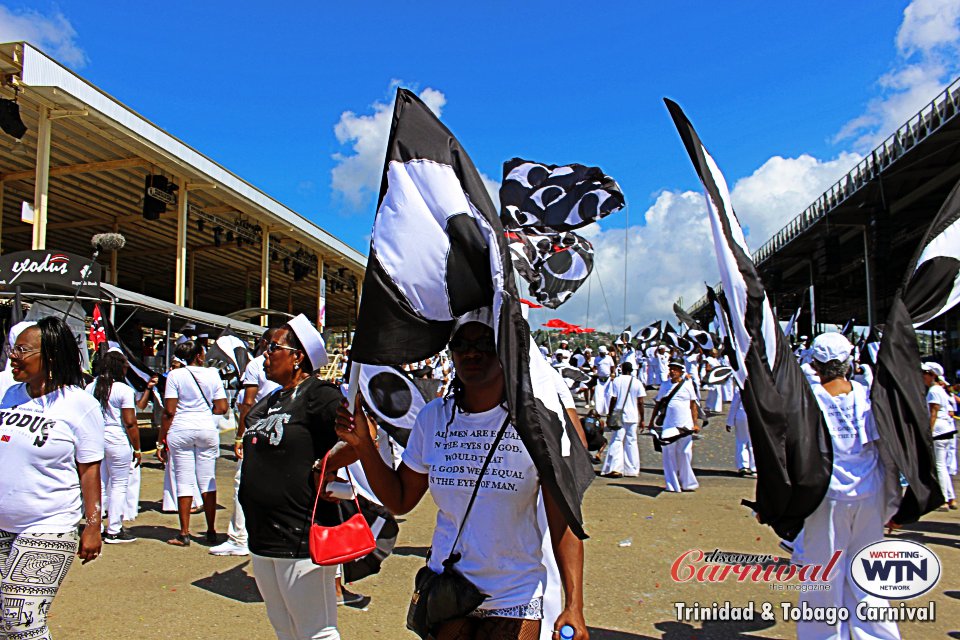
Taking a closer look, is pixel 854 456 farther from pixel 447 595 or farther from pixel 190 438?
pixel 190 438

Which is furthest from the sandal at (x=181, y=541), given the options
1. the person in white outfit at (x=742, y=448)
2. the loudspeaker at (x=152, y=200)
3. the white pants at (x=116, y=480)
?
the loudspeaker at (x=152, y=200)

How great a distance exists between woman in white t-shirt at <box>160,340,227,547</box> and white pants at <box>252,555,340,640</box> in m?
3.84

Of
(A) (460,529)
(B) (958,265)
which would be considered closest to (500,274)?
(A) (460,529)

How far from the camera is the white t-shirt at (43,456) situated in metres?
3.16

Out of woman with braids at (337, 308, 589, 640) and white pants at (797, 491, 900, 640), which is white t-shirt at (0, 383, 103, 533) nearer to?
woman with braids at (337, 308, 589, 640)

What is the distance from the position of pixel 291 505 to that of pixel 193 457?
412 cm

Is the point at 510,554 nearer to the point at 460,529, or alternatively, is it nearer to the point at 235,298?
the point at 460,529

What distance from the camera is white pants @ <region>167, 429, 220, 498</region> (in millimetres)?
6730

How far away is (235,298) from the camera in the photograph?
36.5m

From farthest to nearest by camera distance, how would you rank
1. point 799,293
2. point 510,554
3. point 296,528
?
1. point 799,293
2. point 296,528
3. point 510,554

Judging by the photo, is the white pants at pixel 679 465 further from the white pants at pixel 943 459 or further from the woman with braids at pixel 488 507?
the woman with braids at pixel 488 507

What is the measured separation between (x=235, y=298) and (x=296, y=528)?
3550 cm

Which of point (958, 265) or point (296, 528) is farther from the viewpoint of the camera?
point (958, 265)

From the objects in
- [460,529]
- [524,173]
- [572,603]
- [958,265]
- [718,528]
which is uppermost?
[524,173]
